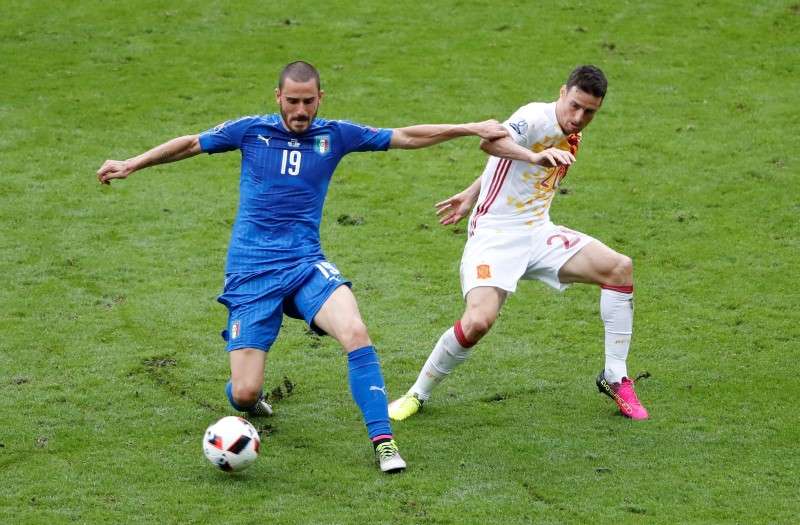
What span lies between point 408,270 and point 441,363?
318 cm

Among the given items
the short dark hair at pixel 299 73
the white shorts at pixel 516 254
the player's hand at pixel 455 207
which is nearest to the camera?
the short dark hair at pixel 299 73

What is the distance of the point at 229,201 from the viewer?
13391mm

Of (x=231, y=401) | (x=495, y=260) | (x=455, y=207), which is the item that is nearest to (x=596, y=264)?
(x=495, y=260)

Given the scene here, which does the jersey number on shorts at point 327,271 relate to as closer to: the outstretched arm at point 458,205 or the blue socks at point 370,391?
the blue socks at point 370,391

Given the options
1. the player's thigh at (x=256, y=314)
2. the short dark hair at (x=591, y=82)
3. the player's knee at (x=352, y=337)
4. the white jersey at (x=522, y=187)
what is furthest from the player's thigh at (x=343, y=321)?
the short dark hair at (x=591, y=82)

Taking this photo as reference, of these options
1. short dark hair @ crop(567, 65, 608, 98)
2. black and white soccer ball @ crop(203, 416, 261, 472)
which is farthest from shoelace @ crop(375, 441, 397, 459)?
short dark hair @ crop(567, 65, 608, 98)

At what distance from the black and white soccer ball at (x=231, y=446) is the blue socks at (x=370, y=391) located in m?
0.72

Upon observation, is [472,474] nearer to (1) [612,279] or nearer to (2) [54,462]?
(1) [612,279]

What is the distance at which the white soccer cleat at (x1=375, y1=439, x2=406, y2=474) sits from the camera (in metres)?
7.52

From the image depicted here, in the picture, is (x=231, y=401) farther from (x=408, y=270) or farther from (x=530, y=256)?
(x=408, y=270)

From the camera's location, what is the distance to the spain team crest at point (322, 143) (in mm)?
8156

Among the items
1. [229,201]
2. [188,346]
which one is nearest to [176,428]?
[188,346]

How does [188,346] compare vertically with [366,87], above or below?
below

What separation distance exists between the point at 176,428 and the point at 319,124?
2.30 meters
